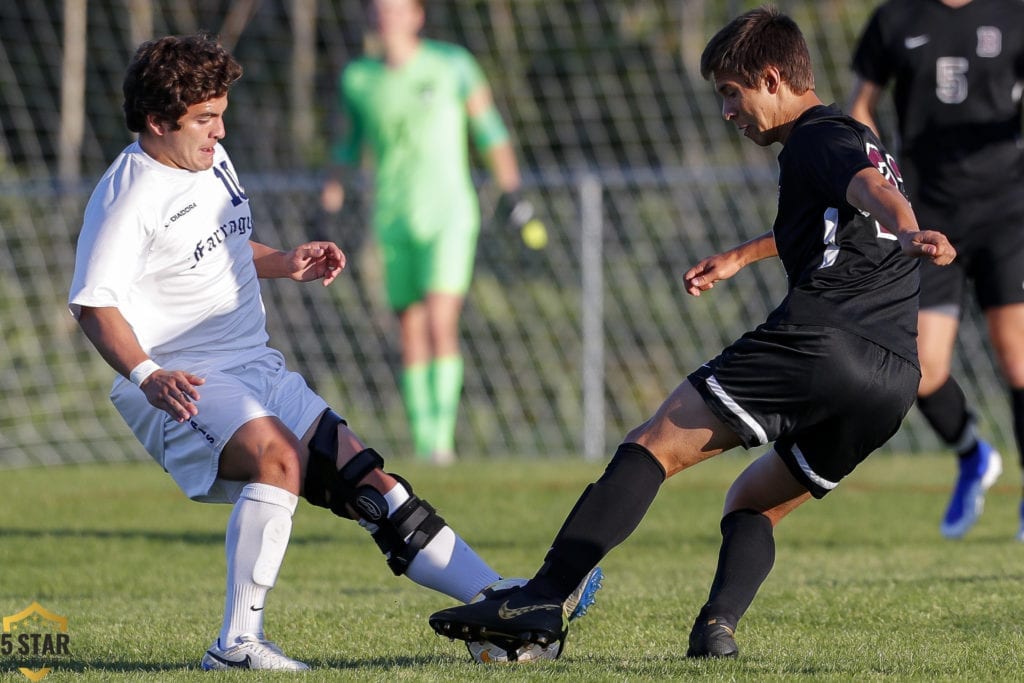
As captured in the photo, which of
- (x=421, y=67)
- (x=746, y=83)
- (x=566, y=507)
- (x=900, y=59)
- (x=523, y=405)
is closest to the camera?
(x=746, y=83)

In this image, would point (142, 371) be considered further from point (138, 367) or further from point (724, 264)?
point (724, 264)

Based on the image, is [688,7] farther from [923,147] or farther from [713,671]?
[713,671]

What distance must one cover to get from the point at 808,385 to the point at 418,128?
6.24m

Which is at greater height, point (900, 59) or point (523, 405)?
point (900, 59)

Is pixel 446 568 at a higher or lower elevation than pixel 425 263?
higher

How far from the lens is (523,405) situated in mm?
12305

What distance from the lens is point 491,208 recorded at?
12688mm

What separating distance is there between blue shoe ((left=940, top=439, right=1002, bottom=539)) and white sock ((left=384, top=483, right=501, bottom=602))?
3.31m

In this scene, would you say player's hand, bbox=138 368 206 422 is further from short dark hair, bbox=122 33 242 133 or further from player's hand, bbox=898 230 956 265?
player's hand, bbox=898 230 956 265

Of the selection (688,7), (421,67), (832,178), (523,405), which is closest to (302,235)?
(523,405)

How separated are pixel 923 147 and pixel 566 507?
2.66 m

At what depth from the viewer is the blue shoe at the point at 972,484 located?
6.77 meters

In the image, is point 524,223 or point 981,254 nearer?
point 981,254

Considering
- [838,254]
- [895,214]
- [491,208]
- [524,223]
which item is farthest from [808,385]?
[491,208]
